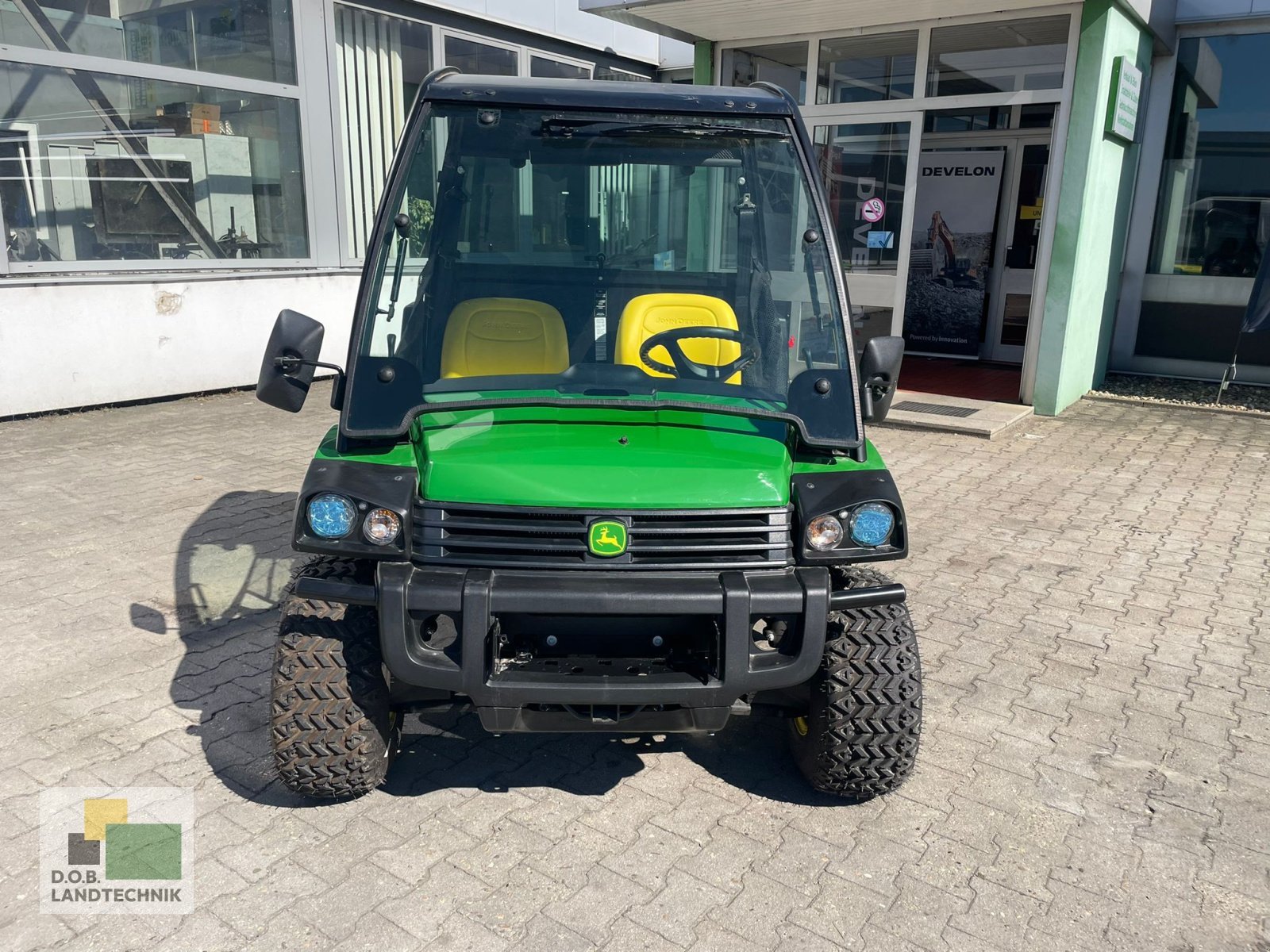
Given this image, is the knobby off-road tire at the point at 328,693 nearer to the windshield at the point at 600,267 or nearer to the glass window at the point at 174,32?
the windshield at the point at 600,267

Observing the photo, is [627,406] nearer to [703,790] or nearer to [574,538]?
[574,538]

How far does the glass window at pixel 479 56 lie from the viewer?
11508mm

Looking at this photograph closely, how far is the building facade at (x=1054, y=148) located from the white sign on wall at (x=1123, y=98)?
27mm

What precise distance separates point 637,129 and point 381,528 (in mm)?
1496

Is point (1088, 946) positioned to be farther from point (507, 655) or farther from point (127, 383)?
point (127, 383)

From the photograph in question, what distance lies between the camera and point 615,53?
13.3 meters

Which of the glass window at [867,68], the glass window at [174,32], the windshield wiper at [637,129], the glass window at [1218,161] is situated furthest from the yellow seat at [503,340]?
the glass window at [1218,161]

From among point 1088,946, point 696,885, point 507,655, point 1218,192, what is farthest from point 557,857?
point 1218,192

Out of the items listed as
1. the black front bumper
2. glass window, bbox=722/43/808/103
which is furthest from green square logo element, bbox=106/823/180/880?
glass window, bbox=722/43/808/103

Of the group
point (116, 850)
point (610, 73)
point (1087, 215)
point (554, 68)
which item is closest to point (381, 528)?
point (116, 850)

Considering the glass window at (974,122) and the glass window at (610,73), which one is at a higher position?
the glass window at (610,73)

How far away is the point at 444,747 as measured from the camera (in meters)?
3.43

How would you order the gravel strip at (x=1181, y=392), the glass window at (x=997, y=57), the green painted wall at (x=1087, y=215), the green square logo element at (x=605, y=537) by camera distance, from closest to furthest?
the green square logo element at (x=605, y=537) < the green painted wall at (x=1087, y=215) < the glass window at (x=997, y=57) < the gravel strip at (x=1181, y=392)

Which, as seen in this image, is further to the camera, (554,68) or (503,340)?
(554,68)
